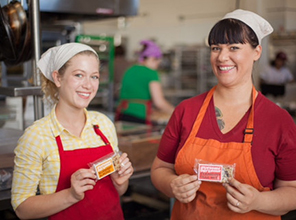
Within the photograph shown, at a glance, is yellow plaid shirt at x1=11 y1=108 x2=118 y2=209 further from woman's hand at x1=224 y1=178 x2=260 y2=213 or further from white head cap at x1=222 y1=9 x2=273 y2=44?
white head cap at x1=222 y1=9 x2=273 y2=44

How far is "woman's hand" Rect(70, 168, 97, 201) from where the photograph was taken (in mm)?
Result: 1419

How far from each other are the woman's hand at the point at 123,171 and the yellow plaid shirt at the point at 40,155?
5.7 inches

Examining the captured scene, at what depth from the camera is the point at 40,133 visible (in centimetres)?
154

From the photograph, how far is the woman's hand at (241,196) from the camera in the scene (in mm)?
1373

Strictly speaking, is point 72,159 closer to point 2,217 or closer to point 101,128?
point 101,128

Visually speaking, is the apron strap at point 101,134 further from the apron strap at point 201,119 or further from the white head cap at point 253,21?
the white head cap at point 253,21

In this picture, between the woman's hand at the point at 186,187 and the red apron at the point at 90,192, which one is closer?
the woman's hand at the point at 186,187

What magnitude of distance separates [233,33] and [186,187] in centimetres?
→ 60

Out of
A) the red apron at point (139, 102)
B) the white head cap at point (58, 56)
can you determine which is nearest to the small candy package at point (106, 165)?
the white head cap at point (58, 56)

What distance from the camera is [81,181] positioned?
1423mm

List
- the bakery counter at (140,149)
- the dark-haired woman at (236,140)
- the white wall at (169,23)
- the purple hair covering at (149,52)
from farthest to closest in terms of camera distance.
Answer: the white wall at (169,23)
the purple hair covering at (149,52)
the bakery counter at (140,149)
the dark-haired woman at (236,140)

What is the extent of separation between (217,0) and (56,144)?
1015 cm

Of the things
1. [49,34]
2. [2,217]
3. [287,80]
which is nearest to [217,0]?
[287,80]

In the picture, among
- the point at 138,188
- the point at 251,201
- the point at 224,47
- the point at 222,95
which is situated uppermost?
the point at 224,47
